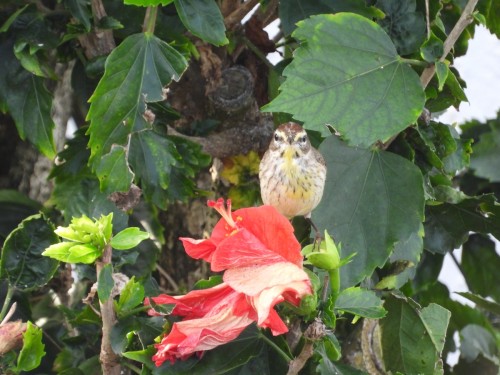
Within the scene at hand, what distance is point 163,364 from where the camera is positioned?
941 mm

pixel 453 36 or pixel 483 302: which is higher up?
pixel 453 36

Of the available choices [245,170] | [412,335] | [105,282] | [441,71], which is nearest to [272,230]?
[105,282]

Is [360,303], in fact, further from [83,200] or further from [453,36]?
[83,200]

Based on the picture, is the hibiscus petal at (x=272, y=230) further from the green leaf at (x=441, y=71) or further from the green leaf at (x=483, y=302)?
the green leaf at (x=483, y=302)

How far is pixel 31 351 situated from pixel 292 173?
391 mm

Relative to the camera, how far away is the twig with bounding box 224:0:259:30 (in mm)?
1182

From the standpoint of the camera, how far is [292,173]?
117 centimetres

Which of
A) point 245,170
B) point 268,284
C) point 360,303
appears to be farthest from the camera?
point 245,170

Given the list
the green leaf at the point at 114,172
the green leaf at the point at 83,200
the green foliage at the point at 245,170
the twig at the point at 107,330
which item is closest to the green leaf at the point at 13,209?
the green foliage at the point at 245,170

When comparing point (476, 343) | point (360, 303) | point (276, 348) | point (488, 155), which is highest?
point (360, 303)

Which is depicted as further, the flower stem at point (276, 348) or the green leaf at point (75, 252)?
the flower stem at point (276, 348)

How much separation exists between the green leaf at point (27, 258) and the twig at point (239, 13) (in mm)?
351

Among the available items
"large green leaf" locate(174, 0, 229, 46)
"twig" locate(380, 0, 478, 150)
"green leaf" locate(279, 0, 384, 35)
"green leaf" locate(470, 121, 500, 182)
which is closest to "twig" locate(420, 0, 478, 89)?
"twig" locate(380, 0, 478, 150)

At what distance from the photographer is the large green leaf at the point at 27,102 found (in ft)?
3.99
